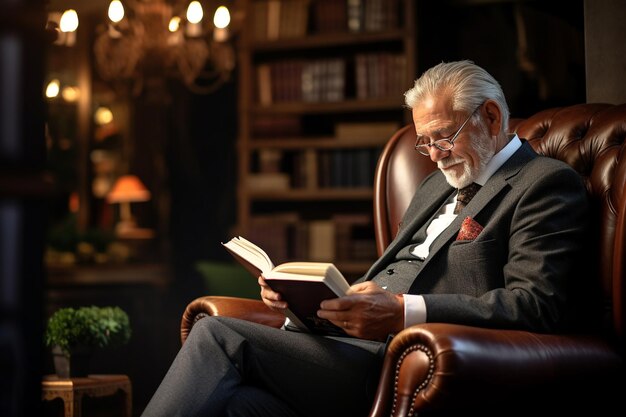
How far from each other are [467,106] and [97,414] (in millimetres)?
2156

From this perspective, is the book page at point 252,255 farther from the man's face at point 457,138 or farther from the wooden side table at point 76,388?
the wooden side table at point 76,388

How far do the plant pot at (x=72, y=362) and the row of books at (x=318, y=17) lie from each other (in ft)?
9.59

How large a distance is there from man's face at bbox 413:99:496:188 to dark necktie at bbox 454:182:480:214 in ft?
0.07

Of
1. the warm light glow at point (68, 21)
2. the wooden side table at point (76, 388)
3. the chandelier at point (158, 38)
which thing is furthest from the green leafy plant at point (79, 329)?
the chandelier at point (158, 38)

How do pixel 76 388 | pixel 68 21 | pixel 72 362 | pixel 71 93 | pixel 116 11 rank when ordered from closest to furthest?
1. pixel 76 388
2. pixel 72 362
3. pixel 68 21
4. pixel 116 11
5. pixel 71 93

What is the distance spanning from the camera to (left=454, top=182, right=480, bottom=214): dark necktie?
Answer: 2.20 metres

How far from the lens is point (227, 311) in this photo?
2.18m

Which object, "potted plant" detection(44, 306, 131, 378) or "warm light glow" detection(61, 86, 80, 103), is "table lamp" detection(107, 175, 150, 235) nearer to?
"warm light glow" detection(61, 86, 80, 103)

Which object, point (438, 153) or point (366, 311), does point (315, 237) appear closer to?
point (438, 153)

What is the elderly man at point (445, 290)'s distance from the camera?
5.81ft

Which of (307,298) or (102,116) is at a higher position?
(102,116)

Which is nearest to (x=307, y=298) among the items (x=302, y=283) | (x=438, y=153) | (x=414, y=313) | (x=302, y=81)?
(x=302, y=283)

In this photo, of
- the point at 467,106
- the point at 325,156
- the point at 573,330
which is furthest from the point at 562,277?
the point at 325,156

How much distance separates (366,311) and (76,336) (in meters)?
1.24
